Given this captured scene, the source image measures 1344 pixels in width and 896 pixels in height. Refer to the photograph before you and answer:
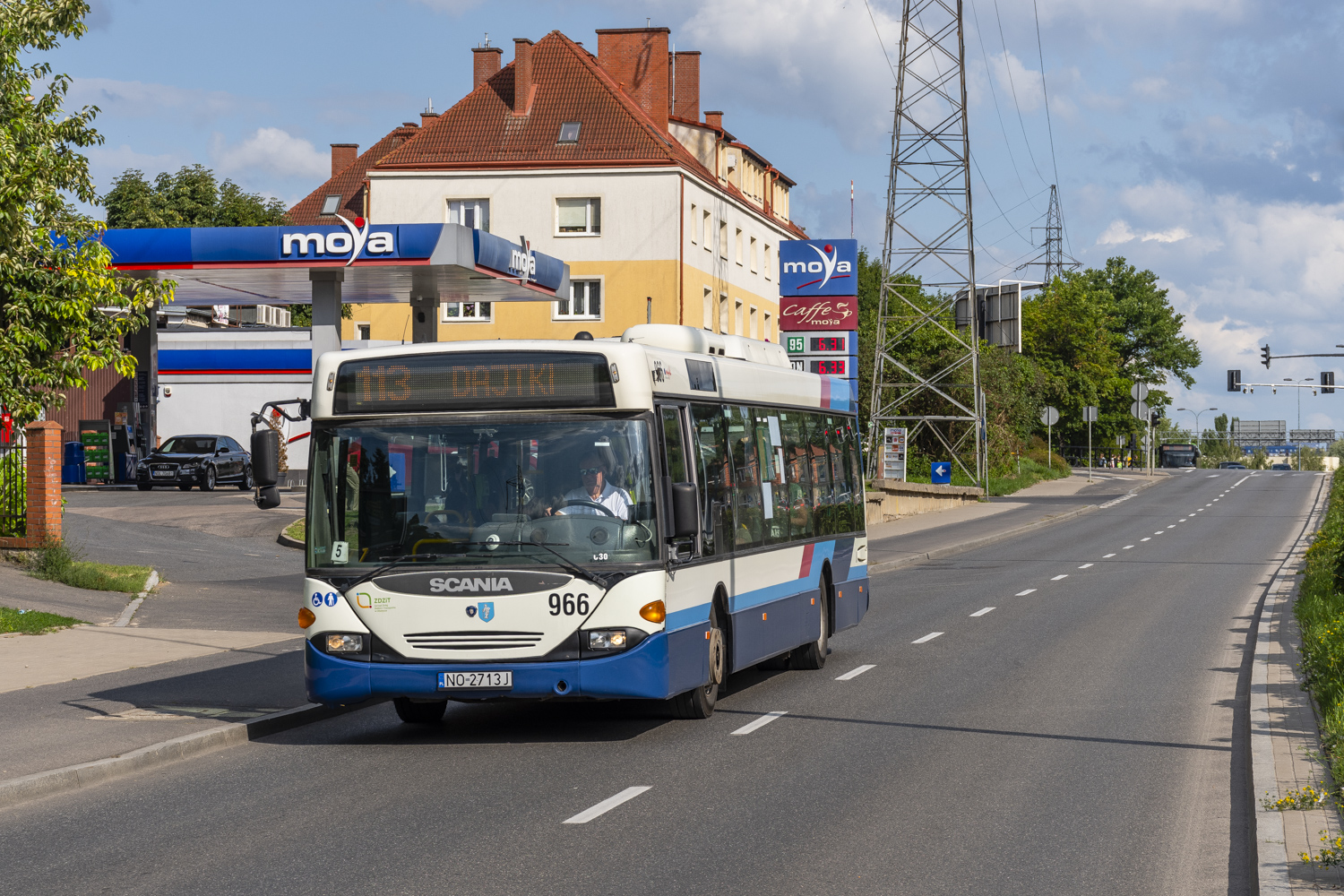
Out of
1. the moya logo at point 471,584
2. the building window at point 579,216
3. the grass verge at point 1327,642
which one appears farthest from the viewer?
the building window at point 579,216

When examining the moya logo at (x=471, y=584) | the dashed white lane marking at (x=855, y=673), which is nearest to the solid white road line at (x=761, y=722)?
the moya logo at (x=471, y=584)

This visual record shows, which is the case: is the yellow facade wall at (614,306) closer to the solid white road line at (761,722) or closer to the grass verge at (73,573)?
the grass verge at (73,573)

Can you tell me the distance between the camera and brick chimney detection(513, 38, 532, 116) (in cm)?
5994

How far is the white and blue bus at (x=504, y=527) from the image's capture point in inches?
391

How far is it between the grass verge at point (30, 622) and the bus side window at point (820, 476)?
7.86 metres

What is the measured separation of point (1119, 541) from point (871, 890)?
32.1 m

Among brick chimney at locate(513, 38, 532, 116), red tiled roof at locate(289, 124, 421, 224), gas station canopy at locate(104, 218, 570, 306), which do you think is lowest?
gas station canopy at locate(104, 218, 570, 306)

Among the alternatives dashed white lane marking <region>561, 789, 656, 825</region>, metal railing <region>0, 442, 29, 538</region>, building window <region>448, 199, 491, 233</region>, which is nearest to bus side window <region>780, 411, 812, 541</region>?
dashed white lane marking <region>561, 789, 656, 825</region>

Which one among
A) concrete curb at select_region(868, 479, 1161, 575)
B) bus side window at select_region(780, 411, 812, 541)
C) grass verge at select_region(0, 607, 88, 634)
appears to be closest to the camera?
bus side window at select_region(780, 411, 812, 541)

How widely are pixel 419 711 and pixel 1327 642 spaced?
22.1 ft

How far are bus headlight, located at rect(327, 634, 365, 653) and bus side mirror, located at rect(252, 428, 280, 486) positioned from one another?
1.06m

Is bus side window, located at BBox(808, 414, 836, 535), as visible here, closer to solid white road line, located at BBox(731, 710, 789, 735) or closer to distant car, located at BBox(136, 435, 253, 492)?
solid white road line, located at BBox(731, 710, 789, 735)

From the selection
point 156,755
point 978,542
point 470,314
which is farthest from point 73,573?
point 470,314

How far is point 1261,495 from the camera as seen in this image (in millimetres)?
61906
